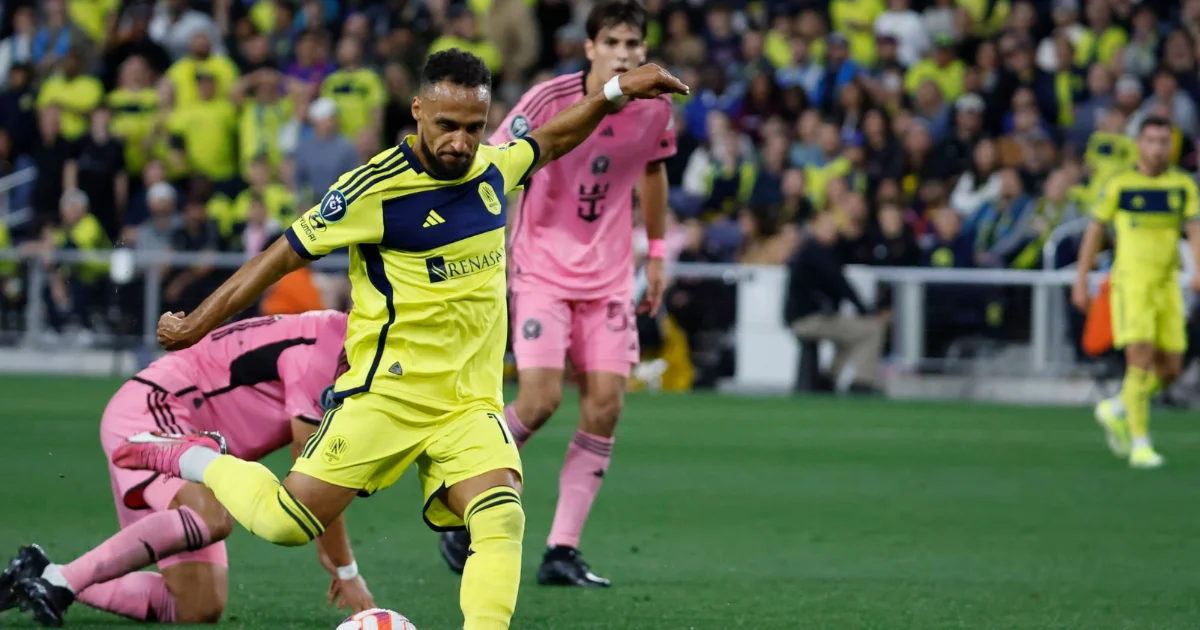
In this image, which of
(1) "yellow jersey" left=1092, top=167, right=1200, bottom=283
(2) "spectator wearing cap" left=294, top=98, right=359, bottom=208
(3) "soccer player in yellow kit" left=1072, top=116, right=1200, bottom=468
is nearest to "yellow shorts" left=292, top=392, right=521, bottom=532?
(3) "soccer player in yellow kit" left=1072, top=116, right=1200, bottom=468

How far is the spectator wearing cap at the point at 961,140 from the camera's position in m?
18.5

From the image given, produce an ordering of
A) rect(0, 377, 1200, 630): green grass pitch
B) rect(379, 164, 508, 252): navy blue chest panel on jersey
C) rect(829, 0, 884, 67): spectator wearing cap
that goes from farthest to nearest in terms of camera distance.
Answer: rect(829, 0, 884, 67): spectator wearing cap < rect(0, 377, 1200, 630): green grass pitch < rect(379, 164, 508, 252): navy blue chest panel on jersey

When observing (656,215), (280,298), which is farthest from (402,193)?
(280,298)

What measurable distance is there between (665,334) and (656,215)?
9.51m

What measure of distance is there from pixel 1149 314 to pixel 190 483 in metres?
8.22

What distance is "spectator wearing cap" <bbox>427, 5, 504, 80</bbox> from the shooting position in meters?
19.9

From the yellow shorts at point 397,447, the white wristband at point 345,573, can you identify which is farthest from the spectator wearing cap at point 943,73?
Result: the yellow shorts at point 397,447

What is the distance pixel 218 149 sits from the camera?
1942 cm

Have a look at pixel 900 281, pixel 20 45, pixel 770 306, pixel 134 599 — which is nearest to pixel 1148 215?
pixel 900 281

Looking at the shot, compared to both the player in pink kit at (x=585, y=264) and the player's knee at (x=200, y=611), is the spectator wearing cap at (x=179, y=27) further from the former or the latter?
the player's knee at (x=200, y=611)

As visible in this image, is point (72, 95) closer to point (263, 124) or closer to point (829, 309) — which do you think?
point (263, 124)

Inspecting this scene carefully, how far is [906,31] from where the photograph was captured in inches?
800

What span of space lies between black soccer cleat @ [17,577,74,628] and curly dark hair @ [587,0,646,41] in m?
3.17

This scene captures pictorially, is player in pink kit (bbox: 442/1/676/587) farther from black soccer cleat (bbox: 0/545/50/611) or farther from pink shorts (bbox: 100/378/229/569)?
black soccer cleat (bbox: 0/545/50/611)
